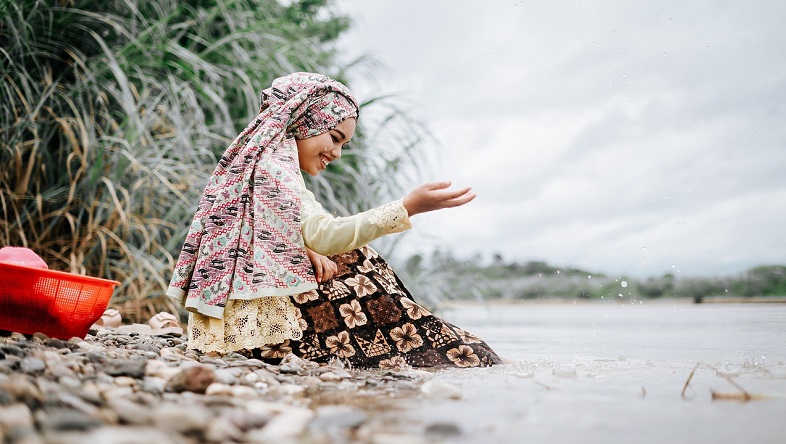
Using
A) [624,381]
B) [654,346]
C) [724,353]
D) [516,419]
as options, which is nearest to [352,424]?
[516,419]

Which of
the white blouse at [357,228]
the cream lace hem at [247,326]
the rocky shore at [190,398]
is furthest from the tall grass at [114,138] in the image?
the white blouse at [357,228]

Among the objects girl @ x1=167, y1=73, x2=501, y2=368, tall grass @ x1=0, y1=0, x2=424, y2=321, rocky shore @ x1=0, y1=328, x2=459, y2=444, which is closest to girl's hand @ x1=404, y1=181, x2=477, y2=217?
girl @ x1=167, y1=73, x2=501, y2=368

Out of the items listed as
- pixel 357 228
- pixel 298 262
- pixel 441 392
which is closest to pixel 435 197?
pixel 357 228

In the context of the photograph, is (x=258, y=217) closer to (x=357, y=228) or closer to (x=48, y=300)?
(x=357, y=228)

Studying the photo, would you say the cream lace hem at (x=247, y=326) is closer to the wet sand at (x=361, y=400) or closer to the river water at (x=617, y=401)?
the wet sand at (x=361, y=400)

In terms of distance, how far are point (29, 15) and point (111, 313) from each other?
69.1 inches

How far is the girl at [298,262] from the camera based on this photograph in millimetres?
2213

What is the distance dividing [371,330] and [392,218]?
1.80 feet

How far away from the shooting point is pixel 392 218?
212 centimetres

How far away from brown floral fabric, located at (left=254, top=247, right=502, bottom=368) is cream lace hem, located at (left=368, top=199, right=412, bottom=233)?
475 millimetres

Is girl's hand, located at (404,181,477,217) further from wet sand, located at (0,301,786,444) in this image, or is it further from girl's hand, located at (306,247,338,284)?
wet sand, located at (0,301,786,444)

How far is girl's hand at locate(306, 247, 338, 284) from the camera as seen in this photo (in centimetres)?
233

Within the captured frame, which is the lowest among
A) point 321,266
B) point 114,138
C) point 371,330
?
point 371,330

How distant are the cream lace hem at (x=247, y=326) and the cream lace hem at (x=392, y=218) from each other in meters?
0.47
